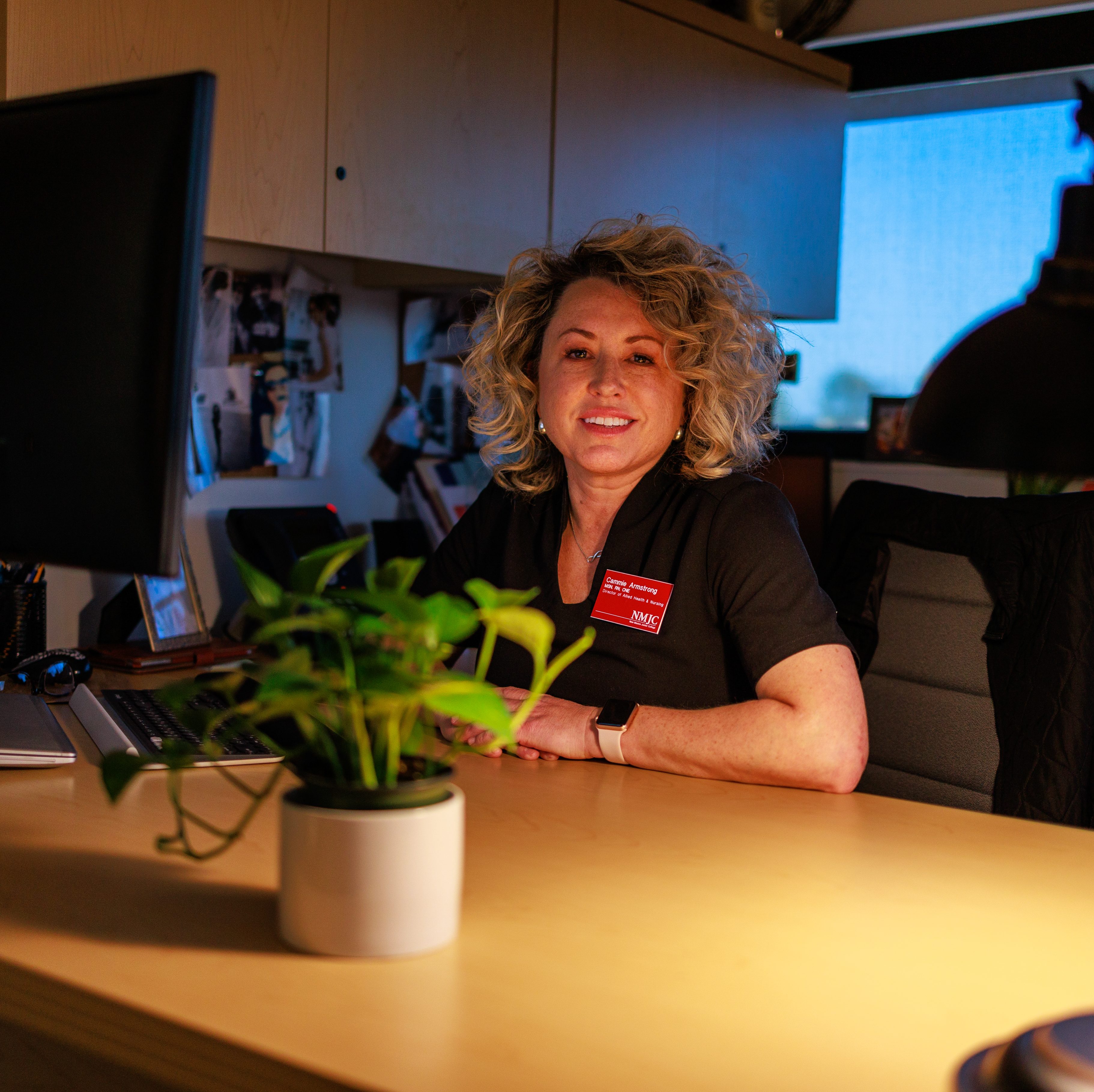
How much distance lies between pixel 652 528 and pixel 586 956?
916 mm

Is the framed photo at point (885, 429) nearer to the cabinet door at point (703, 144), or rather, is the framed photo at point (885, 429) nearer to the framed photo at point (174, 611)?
the cabinet door at point (703, 144)

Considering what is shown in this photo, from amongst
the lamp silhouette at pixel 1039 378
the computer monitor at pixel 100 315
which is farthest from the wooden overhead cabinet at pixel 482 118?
the lamp silhouette at pixel 1039 378

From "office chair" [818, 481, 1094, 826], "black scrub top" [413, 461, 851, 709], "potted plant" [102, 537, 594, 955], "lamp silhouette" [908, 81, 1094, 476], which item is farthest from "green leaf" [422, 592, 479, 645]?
"office chair" [818, 481, 1094, 826]

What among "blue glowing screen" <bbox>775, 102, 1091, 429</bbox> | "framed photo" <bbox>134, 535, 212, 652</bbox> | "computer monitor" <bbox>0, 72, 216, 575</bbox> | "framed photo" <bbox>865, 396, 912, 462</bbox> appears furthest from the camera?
"framed photo" <bbox>865, 396, 912, 462</bbox>

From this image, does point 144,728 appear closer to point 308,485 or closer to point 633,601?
point 633,601

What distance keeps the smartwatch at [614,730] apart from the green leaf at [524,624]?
64 centimetres

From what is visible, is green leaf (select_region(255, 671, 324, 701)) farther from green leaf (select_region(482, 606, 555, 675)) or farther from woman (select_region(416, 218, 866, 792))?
woman (select_region(416, 218, 866, 792))

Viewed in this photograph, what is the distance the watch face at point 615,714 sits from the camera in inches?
56.0

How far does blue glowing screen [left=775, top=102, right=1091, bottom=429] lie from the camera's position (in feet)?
10.6

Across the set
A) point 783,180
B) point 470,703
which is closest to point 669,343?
point 470,703

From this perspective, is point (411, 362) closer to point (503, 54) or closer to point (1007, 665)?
point (503, 54)

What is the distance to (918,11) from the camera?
3.37 m

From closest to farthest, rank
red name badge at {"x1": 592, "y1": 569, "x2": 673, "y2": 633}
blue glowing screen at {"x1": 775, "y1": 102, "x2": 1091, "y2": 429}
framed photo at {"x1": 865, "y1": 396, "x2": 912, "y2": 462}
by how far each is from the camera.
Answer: red name badge at {"x1": 592, "y1": 569, "x2": 673, "y2": 633} → blue glowing screen at {"x1": 775, "y1": 102, "x2": 1091, "y2": 429} → framed photo at {"x1": 865, "y1": 396, "x2": 912, "y2": 462}

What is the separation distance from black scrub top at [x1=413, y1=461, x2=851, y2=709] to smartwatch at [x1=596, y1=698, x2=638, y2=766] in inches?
7.1
